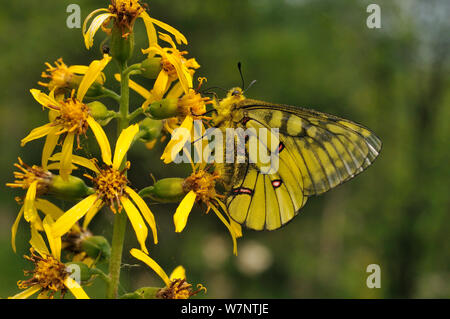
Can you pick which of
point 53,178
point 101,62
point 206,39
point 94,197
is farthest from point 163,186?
point 206,39

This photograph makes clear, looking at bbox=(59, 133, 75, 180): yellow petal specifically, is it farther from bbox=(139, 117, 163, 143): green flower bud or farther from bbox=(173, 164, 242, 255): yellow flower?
bbox=(173, 164, 242, 255): yellow flower

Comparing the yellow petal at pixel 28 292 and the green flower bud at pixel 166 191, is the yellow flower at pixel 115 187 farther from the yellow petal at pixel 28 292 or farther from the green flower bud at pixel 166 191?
the yellow petal at pixel 28 292

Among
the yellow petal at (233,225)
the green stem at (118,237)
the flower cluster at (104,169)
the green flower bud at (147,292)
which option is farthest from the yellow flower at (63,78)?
the green flower bud at (147,292)

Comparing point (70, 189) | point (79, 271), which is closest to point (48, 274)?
point (79, 271)

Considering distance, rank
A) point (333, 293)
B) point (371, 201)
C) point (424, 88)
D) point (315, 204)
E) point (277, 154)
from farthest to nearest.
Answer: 1. point (315, 204)
2. point (333, 293)
3. point (371, 201)
4. point (424, 88)
5. point (277, 154)

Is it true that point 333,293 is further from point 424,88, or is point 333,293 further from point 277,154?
point 277,154

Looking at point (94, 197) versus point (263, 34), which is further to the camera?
point (263, 34)

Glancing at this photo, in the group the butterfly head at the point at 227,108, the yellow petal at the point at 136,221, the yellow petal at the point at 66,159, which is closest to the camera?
the yellow petal at the point at 136,221
